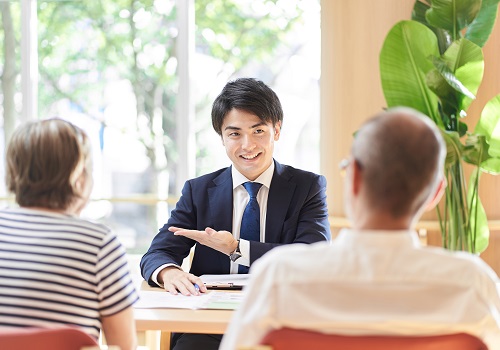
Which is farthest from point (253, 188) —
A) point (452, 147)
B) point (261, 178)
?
point (452, 147)

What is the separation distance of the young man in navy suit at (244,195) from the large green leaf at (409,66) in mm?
1327

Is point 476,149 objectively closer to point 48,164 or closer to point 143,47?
point 143,47

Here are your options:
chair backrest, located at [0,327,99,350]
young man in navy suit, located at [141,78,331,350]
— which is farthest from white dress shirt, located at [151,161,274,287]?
chair backrest, located at [0,327,99,350]

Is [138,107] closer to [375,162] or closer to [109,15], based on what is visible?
[109,15]

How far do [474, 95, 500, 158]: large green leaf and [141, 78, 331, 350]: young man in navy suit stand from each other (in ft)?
4.63

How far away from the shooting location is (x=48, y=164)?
71.2 inches

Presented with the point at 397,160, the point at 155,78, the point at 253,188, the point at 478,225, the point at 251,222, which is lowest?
the point at 478,225

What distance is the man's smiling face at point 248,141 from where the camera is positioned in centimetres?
300

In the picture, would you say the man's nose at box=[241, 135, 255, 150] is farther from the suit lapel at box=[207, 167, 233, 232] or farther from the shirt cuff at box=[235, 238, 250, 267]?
the shirt cuff at box=[235, 238, 250, 267]

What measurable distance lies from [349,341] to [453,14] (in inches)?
125

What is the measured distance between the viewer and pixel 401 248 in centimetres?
152

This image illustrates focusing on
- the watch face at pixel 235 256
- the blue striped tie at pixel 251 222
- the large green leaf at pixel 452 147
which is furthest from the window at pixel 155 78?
the watch face at pixel 235 256

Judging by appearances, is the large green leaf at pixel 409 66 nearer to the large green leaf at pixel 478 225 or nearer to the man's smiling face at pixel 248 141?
the large green leaf at pixel 478 225

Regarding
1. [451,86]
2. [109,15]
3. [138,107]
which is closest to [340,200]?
[451,86]
